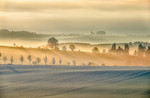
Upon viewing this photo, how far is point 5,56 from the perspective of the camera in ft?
64.3

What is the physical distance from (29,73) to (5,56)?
4.58 feet

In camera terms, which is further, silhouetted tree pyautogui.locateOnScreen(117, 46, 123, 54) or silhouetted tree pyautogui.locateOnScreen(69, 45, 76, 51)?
silhouetted tree pyautogui.locateOnScreen(117, 46, 123, 54)

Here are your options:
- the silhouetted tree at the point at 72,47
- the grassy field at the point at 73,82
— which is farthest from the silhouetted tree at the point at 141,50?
the silhouetted tree at the point at 72,47

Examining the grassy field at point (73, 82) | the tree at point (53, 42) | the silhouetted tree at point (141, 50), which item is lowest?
the grassy field at point (73, 82)

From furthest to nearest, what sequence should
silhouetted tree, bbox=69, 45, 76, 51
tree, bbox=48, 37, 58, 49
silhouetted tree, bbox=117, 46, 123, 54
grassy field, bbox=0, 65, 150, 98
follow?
1. silhouetted tree, bbox=117, 46, 123, 54
2. silhouetted tree, bbox=69, 45, 76, 51
3. tree, bbox=48, 37, 58, 49
4. grassy field, bbox=0, 65, 150, 98

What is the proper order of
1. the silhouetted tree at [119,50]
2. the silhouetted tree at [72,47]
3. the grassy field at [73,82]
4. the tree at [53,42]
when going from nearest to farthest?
the grassy field at [73,82] → the tree at [53,42] → the silhouetted tree at [72,47] → the silhouetted tree at [119,50]

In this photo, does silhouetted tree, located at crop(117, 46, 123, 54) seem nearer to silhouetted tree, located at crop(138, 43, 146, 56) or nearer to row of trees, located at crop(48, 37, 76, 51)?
silhouetted tree, located at crop(138, 43, 146, 56)

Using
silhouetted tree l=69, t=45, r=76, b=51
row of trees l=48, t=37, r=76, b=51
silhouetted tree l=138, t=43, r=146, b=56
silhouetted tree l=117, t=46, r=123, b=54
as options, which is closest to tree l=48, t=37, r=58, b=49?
row of trees l=48, t=37, r=76, b=51

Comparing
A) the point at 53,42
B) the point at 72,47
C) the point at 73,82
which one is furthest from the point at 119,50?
the point at 53,42

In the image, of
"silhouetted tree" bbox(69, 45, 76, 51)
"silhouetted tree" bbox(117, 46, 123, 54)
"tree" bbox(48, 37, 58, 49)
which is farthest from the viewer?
"silhouetted tree" bbox(117, 46, 123, 54)

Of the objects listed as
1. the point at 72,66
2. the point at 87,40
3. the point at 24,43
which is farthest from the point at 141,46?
the point at 24,43

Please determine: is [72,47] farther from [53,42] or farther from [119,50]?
[119,50]

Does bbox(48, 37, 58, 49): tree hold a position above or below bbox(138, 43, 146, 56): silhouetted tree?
above

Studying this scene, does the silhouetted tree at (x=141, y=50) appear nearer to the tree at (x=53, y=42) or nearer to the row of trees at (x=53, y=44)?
the row of trees at (x=53, y=44)
